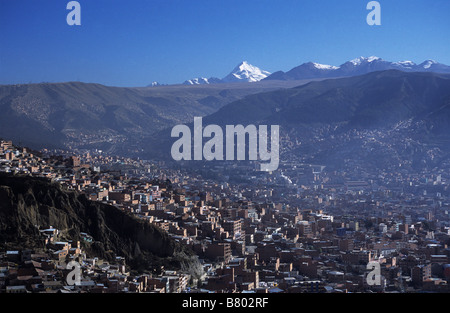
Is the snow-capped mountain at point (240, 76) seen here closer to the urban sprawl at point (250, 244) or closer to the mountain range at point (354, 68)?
the mountain range at point (354, 68)

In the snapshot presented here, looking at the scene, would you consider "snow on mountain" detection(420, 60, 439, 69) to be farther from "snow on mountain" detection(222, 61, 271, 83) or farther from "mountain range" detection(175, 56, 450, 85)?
"snow on mountain" detection(222, 61, 271, 83)

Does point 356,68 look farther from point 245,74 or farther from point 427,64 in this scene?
point 245,74

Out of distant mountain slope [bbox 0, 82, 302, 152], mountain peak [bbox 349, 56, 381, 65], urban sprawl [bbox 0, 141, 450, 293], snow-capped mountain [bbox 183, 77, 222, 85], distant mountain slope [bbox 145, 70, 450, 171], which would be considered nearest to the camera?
urban sprawl [bbox 0, 141, 450, 293]

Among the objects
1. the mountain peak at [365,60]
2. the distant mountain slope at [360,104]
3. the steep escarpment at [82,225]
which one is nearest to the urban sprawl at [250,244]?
the steep escarpment at [82,225]

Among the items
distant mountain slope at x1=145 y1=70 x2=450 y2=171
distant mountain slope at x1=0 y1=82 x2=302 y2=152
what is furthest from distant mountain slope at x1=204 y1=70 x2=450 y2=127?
distant mountain slope at x1=0 y1=82 x2=302 y2=152

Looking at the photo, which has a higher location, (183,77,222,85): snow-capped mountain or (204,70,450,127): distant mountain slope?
(183,77,222,85): snow-capped mountain

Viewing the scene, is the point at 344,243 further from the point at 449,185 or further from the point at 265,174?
the point at 265,174

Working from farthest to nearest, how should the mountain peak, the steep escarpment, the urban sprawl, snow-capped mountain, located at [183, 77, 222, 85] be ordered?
snow-capped mountain, located at [183, 77, 222, 85], the mountain peak, the steep escarpment, the urban sprawl
